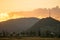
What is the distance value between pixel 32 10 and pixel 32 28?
0.57m

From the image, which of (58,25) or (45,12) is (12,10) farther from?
(58,25)

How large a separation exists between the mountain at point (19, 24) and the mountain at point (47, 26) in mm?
159

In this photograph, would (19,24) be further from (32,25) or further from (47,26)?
(47,26)

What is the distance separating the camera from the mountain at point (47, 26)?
623 centimetres

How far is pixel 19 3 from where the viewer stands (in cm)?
652

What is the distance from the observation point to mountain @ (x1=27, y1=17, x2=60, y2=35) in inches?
245

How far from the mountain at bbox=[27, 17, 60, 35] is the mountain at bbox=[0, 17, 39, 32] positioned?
0.16 m

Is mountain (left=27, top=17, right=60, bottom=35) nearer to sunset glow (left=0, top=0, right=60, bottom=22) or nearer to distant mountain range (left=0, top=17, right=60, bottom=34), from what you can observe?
distant mountain range (left=0, top=17, right=60, bottom=34)

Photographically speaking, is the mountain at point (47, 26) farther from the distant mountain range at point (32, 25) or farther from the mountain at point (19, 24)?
the mountain at point (19, 24)

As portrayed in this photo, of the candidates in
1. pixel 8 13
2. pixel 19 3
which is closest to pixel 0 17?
pixel 8 13

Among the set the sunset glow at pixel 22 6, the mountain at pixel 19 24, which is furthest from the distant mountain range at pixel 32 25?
the sunset glow at pixel 22 6

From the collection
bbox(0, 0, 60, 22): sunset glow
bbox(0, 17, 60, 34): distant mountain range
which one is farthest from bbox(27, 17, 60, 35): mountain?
bbox(0, 0, 60, 22): sunset glow

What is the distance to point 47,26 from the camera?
628cm

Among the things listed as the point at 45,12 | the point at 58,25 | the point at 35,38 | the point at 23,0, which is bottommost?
the point at 35,38
